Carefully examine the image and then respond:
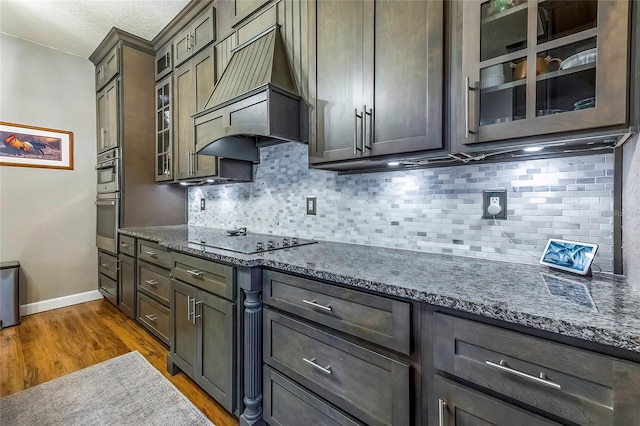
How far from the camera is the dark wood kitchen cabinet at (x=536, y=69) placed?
81 cm

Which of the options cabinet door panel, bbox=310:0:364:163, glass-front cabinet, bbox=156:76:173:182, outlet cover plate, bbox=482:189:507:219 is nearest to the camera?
outlet cover plate, bbox=482:189:507:219

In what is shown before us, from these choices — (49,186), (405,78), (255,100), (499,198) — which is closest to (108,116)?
(49,186)

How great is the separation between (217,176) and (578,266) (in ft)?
7.18

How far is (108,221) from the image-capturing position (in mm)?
3162

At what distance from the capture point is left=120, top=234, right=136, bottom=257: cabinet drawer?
8.64 ft

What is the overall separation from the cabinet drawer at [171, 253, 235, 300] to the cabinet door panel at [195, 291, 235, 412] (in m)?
0.05

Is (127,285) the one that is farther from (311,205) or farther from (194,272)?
(311,205)

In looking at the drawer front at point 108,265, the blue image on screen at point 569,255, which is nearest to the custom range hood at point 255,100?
the blue image on screen at point 569,255

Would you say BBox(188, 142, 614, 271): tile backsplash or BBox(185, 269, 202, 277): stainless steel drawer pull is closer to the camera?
BBox(188, 142, 614, 271): tile backsplash

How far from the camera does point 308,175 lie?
205cm

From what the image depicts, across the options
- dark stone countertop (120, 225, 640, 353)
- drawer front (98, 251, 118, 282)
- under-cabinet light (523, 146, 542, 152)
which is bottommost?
drawer front (98, 251, 118, 282)

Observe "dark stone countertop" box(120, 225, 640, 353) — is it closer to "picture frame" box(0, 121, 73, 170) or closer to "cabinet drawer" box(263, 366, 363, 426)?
"cabinet drawer" box(263, 366, 363, 426)

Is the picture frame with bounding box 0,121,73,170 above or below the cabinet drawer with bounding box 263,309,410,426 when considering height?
above

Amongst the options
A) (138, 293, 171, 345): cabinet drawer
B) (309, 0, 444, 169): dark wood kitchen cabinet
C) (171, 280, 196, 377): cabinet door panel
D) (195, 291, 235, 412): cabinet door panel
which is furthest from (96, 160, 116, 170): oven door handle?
(309, 0, 444, 169): dark wood kitchen cabinet
